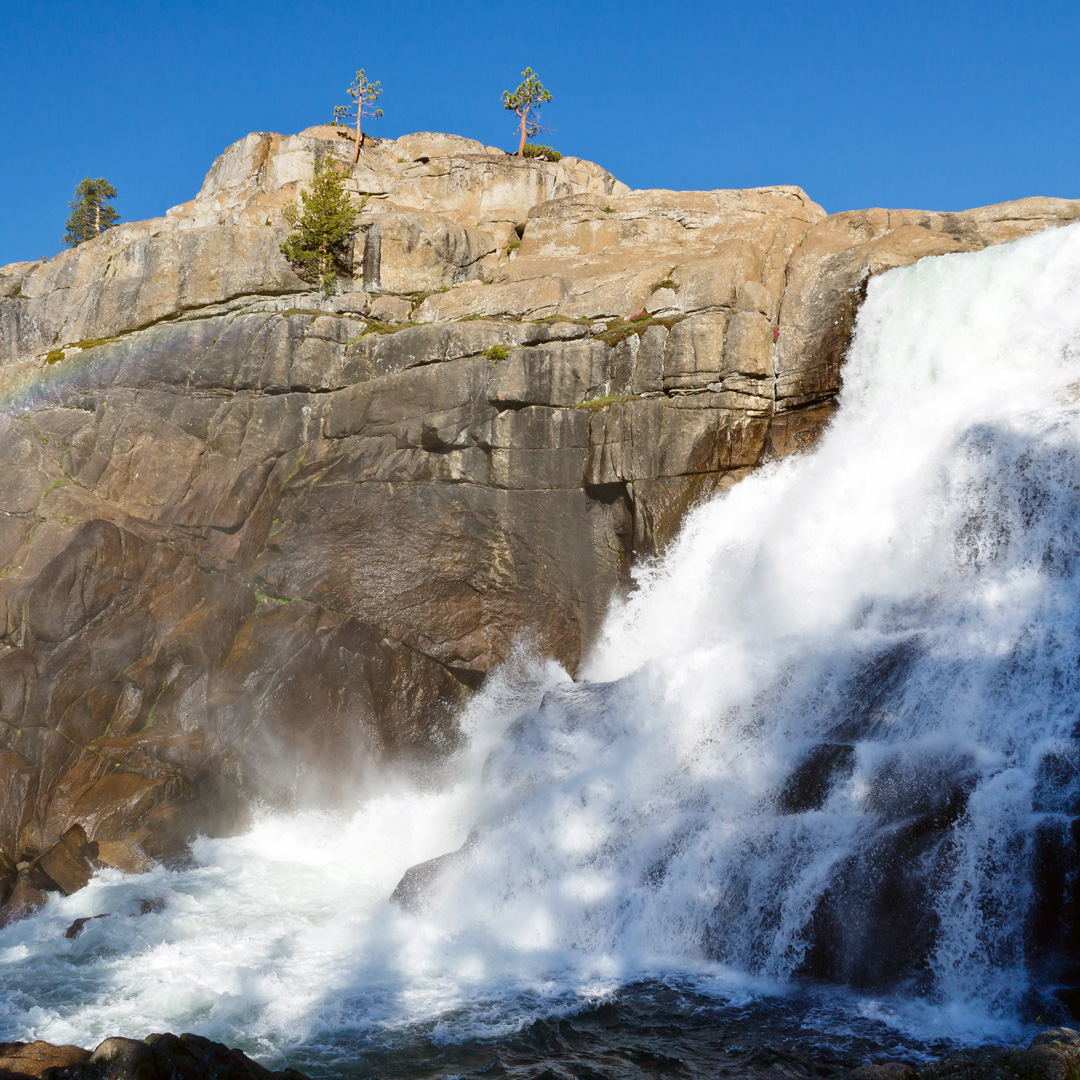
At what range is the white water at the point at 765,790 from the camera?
13.1m

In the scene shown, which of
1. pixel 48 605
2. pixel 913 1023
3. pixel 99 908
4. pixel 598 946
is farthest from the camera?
pixel 48 605

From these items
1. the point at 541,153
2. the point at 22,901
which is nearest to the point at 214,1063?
the point at 22,901

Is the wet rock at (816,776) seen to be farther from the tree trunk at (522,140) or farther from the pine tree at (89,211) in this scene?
the pine tree at (89,211)

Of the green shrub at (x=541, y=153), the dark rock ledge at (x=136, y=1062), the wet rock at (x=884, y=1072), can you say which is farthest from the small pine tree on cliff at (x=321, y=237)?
the wet rock at (x=884, y=1072)

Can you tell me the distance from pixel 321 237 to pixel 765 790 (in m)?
26.5

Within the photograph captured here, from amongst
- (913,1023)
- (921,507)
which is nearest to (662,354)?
(921,507)

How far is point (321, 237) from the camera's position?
111ft

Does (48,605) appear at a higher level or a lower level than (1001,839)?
higher

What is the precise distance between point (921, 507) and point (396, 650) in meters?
13.6

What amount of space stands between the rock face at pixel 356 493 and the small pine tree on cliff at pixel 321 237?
2677 millimetres

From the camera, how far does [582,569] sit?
25.8 meters

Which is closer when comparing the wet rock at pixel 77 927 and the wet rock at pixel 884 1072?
the wet rock at pixel 884 1072

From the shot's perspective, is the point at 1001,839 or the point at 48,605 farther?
the point at 48,605

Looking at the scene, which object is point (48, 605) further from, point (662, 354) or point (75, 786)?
point (662, 354)
